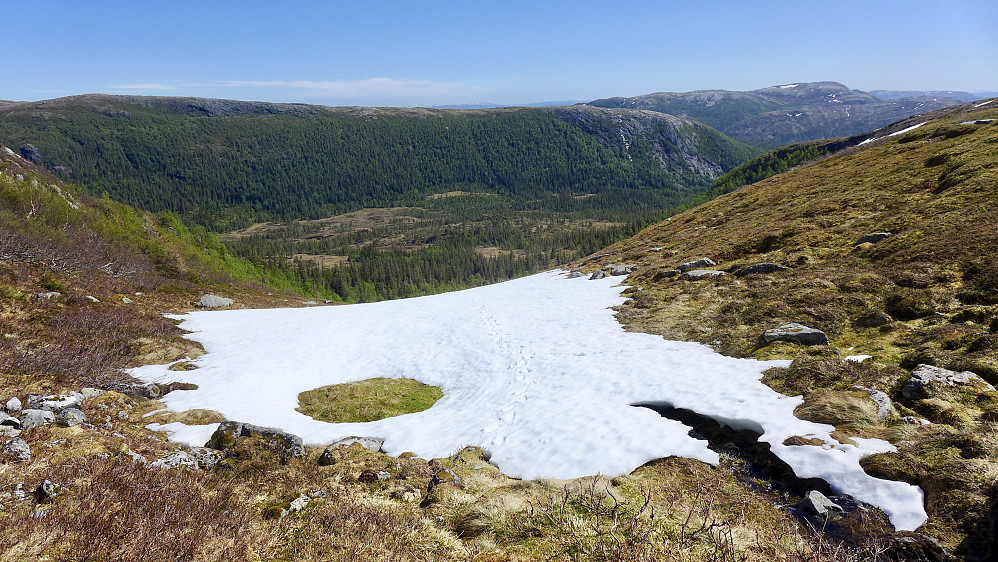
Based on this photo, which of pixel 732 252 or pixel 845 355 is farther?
pixel 732 252

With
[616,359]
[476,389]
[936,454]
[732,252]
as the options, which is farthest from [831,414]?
[732,252]

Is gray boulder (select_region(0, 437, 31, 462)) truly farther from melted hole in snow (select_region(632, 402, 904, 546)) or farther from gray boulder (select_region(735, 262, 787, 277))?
gray boulder (select_region(735, 262, 787, 277))

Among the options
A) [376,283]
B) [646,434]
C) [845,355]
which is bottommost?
[376,283]

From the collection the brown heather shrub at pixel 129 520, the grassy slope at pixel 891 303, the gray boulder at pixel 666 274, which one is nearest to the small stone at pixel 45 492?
the brown heather shrub at pixel 129 520

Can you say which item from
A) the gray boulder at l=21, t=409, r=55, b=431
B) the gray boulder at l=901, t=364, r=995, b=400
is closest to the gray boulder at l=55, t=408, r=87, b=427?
the gray boulder at l=21, t=409, r=55, b=431

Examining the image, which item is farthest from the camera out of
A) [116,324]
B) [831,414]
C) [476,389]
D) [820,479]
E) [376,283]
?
[376,283]

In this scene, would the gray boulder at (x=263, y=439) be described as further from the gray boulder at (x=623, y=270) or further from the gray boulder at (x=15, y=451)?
the gray boulder at (x=623, y=270)

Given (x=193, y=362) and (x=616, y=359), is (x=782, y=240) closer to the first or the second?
(x=616, y=359)
